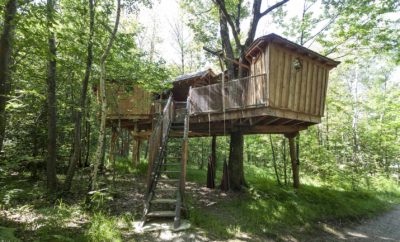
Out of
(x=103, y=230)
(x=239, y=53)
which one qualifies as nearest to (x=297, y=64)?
(x=239, y=53)

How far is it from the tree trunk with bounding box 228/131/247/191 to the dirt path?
3930 mm

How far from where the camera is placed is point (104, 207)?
8195 mm

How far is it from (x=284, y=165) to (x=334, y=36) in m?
6.82

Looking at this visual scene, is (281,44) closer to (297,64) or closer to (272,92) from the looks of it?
(297,64)

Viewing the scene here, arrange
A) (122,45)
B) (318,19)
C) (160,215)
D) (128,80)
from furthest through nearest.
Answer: (318,19) → (128,80) → (122,45) → (160,215)

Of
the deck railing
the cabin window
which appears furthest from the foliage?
the cabin window

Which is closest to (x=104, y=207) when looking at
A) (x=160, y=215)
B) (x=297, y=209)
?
(x=160, y=215)

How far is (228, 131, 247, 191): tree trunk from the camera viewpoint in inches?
468

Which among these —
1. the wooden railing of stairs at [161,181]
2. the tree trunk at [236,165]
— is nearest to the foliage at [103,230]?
the wooden railing of stairs at [161,181]

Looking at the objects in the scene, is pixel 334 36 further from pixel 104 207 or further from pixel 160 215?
pixel 104 207

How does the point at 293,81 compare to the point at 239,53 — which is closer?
the point at 293,81

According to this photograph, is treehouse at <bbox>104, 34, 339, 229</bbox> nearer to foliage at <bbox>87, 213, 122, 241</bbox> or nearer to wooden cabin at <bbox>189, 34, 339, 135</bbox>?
wooden cabin at <bbox>189, 34, 339, 135</bbox>

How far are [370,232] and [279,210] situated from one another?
3.16 meters

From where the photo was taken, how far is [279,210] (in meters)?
9.50
